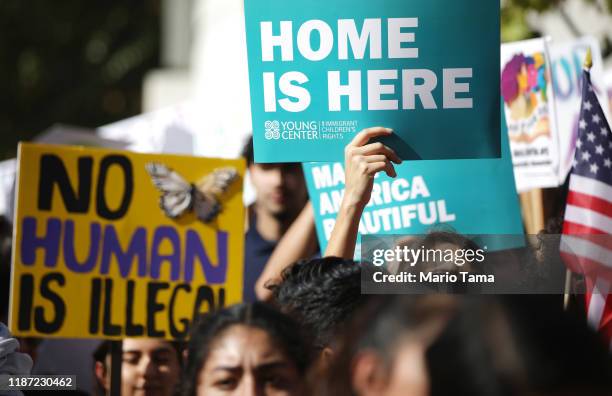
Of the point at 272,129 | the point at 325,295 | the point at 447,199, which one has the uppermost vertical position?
the point at 272,129

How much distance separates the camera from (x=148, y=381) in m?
3.58

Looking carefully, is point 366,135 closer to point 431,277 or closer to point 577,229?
point 431,277

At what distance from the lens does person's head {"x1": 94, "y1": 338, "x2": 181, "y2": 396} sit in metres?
3.56

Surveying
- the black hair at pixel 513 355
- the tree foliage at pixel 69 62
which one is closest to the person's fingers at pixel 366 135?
the black hair at pixel 513 355

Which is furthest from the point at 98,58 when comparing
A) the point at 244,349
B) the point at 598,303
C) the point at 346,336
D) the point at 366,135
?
the point at 346,336

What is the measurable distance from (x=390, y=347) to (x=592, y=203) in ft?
8.31

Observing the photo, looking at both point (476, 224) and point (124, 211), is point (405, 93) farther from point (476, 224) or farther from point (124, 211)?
point (124, 211)

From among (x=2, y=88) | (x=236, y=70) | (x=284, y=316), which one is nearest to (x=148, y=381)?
(x=284, y=316)

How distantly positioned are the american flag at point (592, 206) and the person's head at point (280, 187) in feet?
4.17

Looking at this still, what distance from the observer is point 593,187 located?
374cm

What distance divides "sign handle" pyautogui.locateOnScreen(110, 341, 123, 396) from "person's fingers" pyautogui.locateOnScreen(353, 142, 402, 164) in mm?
1053

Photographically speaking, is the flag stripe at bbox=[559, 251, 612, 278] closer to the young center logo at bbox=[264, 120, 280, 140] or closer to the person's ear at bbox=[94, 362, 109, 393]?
the young center logo at bbox=[264, 120, 280, 140]

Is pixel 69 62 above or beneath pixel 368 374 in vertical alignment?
above

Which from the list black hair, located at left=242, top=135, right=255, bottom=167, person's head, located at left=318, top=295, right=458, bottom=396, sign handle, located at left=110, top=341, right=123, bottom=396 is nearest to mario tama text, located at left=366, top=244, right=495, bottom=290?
sign handle, located at left=110, top=341, right=123, bottom=396
